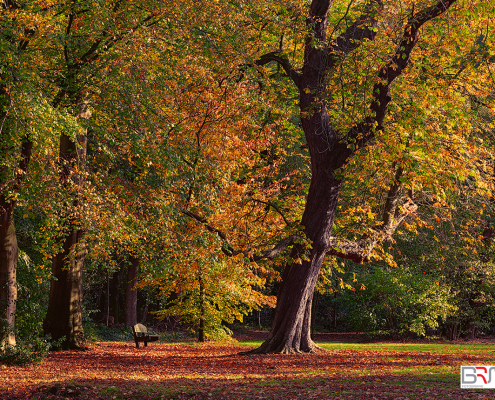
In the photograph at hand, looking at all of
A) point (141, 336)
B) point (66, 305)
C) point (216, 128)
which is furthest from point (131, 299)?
point (216, 128)

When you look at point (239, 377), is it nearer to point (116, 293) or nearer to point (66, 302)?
point (66, 302)

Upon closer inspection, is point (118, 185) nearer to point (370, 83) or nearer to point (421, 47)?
point (370, 83)

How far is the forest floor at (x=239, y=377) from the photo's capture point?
6820mm

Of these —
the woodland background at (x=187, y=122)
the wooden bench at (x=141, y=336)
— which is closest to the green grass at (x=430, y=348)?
the woodland background at (x=187, y=122)

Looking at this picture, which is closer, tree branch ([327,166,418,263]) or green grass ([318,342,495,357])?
tree branch ([327,166,418,263])

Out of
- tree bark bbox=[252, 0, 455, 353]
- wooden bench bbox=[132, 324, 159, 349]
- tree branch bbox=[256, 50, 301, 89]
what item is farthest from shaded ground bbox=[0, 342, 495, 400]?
tree branch bbox=[256, 50, 301, 89]

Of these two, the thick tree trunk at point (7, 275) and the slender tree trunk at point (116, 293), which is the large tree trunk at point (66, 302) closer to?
the thick tree trunk at point (7, 275)

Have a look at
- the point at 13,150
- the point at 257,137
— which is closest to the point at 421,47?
the point at 257,137

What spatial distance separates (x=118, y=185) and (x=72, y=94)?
2243 millimetres

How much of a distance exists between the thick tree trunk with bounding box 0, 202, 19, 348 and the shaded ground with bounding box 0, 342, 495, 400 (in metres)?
0.97

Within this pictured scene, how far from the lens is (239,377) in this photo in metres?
8.86

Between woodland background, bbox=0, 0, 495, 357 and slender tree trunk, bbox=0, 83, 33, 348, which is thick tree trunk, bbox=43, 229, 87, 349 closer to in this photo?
woodland background, bbox=0, 0, 495, 357

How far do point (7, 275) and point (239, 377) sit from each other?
553cm

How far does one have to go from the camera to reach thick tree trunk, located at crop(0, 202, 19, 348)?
1012 cm
